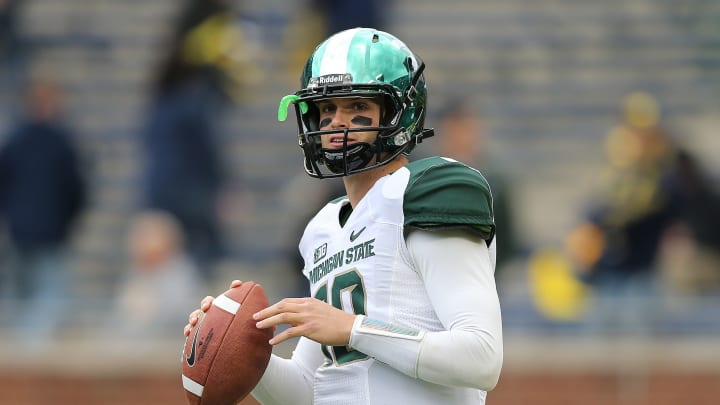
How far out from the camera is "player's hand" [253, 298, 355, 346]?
3145mm

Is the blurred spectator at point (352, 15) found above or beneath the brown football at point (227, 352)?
above

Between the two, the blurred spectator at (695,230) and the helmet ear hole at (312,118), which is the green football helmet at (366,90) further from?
the blurred spectator at (695,230)

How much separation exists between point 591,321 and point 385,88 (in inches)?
190

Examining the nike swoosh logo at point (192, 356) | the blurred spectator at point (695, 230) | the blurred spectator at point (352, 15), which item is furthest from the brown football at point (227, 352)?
the blurred spectator at point (352, 15)

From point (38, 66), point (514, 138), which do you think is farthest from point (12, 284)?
point (514, 138)

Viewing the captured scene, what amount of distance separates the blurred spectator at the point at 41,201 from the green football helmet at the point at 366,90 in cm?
522

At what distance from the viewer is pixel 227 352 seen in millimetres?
3328

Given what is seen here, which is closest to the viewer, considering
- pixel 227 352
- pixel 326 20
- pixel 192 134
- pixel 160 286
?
pixel 227 352

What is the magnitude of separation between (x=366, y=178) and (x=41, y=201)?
536 cm

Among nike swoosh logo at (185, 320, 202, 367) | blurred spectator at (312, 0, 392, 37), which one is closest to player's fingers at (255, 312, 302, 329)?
nike swoosh logo at (185, 320, 202, 367)

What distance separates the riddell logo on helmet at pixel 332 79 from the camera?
3.35 metres

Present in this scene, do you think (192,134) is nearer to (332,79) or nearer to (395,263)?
(332,79)

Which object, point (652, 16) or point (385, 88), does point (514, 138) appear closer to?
point (652, 16)

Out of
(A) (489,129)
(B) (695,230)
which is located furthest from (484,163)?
(A) (489,129)
